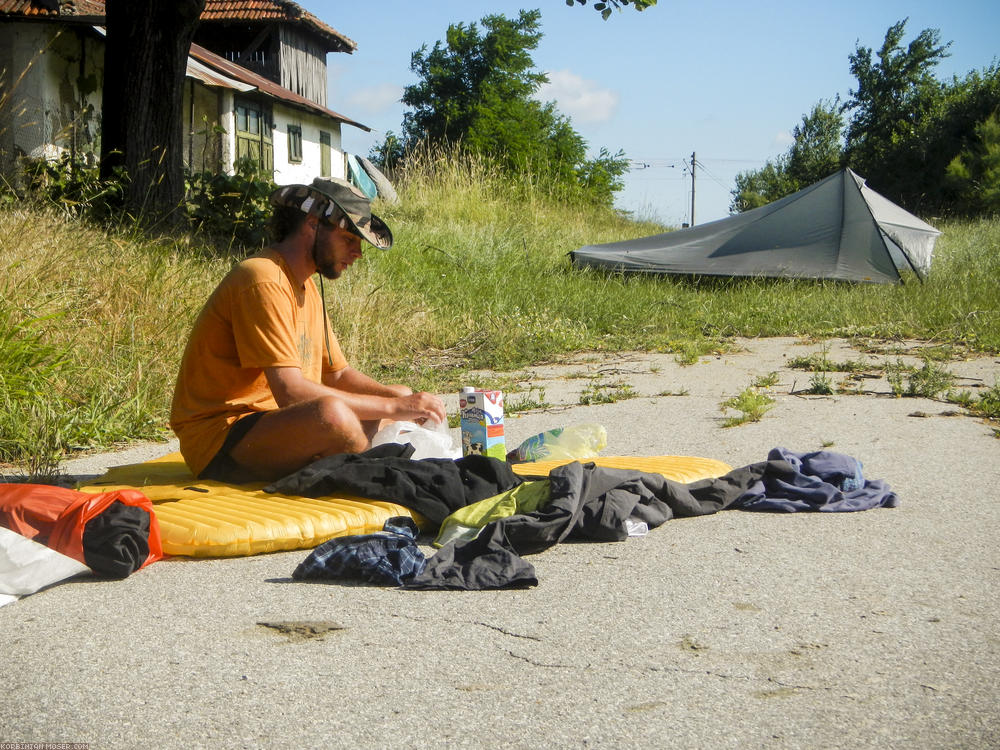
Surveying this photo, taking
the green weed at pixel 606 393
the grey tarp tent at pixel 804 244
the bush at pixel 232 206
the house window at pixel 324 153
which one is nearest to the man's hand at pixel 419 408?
the green weed at pixel 606 393

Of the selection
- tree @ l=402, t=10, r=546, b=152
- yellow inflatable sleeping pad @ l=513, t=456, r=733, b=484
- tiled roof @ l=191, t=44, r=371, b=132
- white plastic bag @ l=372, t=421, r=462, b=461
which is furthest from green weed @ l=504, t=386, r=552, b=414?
tree @ l=402, t=10, r=546, b=152

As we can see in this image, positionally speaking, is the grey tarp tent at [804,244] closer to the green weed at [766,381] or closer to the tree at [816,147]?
the green weed at [766,381]

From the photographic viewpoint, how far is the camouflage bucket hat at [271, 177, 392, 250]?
4.29 meters

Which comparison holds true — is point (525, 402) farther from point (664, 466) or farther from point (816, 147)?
point (816, 147)

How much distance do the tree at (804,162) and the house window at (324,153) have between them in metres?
23.6

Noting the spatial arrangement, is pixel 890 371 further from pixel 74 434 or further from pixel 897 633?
pixel 74 434

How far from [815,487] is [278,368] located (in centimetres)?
243

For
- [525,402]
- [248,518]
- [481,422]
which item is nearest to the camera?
[248,518]

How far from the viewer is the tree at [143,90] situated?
9.57 m

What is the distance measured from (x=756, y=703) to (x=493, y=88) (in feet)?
136

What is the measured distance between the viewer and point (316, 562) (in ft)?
10.9

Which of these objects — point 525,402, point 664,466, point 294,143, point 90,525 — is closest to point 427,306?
point 525,402

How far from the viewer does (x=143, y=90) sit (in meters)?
9.65

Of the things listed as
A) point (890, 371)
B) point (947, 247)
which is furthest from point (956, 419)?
point (947, 247)
